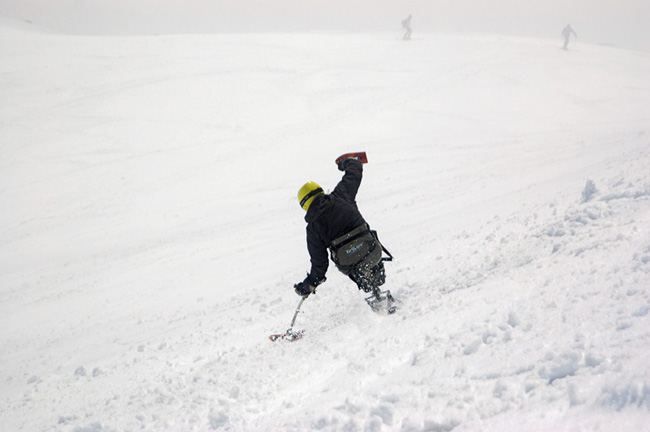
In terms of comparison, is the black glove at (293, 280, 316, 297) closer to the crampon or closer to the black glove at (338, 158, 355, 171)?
the crampon

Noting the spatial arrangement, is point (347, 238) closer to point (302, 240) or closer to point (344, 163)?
point (344, 163)

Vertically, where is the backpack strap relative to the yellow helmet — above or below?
below

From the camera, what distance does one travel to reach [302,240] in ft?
29.5

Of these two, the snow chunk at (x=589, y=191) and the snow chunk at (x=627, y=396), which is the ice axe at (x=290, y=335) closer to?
the snow chunk at (x=627, y=396)

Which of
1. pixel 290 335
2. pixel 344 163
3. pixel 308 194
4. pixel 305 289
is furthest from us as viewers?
pixel 344 163

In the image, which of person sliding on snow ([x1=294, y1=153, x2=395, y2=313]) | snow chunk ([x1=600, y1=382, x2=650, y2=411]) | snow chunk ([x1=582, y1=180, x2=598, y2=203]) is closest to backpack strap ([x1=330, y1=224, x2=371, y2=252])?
person sliding on snow ([x1=294, y1=153, x2=395, y2=313])

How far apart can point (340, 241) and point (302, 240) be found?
4602 millimetres

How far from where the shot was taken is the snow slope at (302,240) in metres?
2.97

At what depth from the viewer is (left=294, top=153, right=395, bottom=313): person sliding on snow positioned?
4.41m

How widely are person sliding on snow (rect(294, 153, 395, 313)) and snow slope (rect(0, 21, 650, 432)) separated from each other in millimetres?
512

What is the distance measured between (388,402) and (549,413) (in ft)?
3.43

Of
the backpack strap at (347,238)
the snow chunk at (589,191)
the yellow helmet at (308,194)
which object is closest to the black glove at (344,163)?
the yellow helmet at (308,194)

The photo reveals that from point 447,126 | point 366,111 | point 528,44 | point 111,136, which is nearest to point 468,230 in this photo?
point 447,126

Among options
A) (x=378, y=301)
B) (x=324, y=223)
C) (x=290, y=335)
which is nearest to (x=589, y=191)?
(x=378, y=301)
